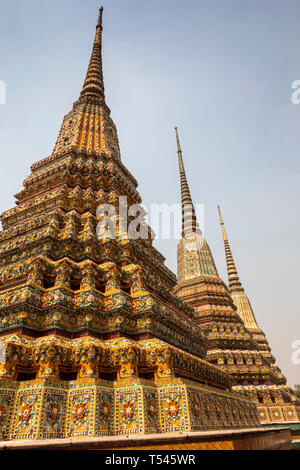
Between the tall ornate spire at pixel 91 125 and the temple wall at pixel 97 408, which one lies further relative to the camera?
the tall ornate spire at pixel 91 125

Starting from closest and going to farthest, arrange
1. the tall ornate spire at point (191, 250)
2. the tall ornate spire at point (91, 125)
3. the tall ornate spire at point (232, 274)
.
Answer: the tall ornate spire at point (91, 125), the tall ornate spire at point (191, 250), the tall ornate spire at point (232, 274)

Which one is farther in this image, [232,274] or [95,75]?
[232,274]

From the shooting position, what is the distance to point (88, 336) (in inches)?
206

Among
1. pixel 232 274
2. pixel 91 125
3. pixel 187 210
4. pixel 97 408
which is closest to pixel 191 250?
pixel 187 210

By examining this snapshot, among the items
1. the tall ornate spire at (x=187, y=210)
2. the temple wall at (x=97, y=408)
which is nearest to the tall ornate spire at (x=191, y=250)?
the tall ornate spire at (x=187, y=210)

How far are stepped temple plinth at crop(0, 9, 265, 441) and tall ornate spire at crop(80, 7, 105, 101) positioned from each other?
21.6 feet

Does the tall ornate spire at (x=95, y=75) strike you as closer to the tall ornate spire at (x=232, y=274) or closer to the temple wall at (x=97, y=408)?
the temple wall at (x=97, y=408)

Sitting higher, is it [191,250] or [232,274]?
[232,274]

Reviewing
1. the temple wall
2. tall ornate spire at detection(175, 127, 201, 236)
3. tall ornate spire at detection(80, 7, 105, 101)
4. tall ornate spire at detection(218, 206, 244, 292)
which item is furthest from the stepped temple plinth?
tall ornate spire at detection(218, 206, 244, 292)

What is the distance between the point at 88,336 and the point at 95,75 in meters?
13.8

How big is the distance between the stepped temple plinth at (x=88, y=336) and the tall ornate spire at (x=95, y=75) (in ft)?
21.6

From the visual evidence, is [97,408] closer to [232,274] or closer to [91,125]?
[91,125]

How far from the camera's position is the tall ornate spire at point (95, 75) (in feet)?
47.4
